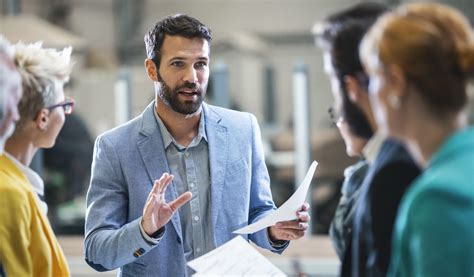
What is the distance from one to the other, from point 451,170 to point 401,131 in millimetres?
113

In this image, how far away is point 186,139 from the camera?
8.20 feet

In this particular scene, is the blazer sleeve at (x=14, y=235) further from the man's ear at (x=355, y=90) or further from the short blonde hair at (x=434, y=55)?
the short blonde hair at (x=434, y=55)

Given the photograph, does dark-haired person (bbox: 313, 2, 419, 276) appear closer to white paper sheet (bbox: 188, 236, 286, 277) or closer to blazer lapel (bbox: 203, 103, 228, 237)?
white paper sheet (bbox: 188, 236, 286, 277)

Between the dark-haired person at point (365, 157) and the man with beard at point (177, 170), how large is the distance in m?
0.50

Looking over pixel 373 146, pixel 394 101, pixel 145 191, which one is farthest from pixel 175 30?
pixel 394 101

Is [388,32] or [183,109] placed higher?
[388,32]

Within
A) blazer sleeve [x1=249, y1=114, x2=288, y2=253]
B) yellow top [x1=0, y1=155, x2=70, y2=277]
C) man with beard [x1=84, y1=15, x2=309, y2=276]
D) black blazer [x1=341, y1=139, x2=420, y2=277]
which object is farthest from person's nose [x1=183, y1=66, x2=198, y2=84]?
black blazer [x1=341, y1=139, x2=420, y2=277]

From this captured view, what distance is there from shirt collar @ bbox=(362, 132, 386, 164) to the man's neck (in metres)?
0.77

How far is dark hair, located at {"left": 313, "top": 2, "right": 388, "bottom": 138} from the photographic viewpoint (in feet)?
5.76

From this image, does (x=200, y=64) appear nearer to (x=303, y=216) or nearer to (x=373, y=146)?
(x=303, y=216)

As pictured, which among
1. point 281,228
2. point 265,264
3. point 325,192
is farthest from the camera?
point 325,192

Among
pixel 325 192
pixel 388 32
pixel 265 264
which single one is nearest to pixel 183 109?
pixel 265 264

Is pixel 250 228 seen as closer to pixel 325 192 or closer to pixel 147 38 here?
pixel 147 38

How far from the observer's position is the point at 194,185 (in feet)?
7.97
